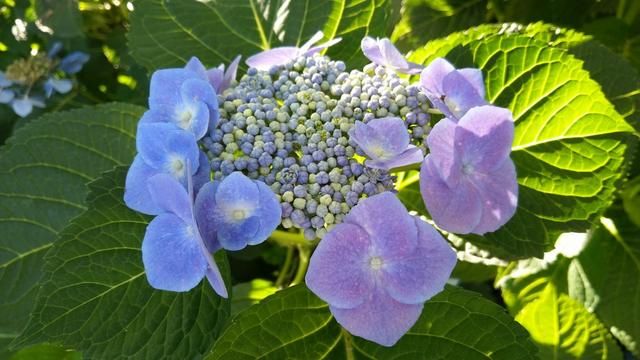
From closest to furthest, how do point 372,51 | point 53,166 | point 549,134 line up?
point 372,51 < point 549,134 < point 53,166

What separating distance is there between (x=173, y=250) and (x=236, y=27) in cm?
58

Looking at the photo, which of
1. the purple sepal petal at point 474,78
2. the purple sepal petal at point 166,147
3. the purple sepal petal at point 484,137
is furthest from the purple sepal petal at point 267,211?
the purple sepal petal at point 474,78

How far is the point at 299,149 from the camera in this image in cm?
83

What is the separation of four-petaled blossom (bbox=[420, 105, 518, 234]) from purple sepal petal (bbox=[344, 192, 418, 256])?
0.23ft

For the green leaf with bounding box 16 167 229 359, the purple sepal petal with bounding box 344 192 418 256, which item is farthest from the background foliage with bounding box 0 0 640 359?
the purple sepal petal with bounding box 344 192 418 256

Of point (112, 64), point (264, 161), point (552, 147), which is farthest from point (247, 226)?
point (112, 64)

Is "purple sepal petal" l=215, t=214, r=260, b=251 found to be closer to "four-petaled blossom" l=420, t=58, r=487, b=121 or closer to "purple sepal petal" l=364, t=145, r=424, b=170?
Result: "purple sepal petal" l=364, t=145, r=424, b=170

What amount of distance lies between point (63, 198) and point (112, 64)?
75 centimetres

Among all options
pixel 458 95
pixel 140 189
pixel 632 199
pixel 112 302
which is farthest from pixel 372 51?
pixel 632 199

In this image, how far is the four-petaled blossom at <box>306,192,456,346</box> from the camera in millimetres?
699

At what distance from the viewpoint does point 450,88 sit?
2.81ft

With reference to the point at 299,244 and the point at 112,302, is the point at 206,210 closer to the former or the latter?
the point at 112,302

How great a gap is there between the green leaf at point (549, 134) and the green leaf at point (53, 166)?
0.58 m

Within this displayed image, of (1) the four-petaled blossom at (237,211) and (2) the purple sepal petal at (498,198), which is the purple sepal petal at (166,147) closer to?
(1) the four-petaled blossom at (237,211)
